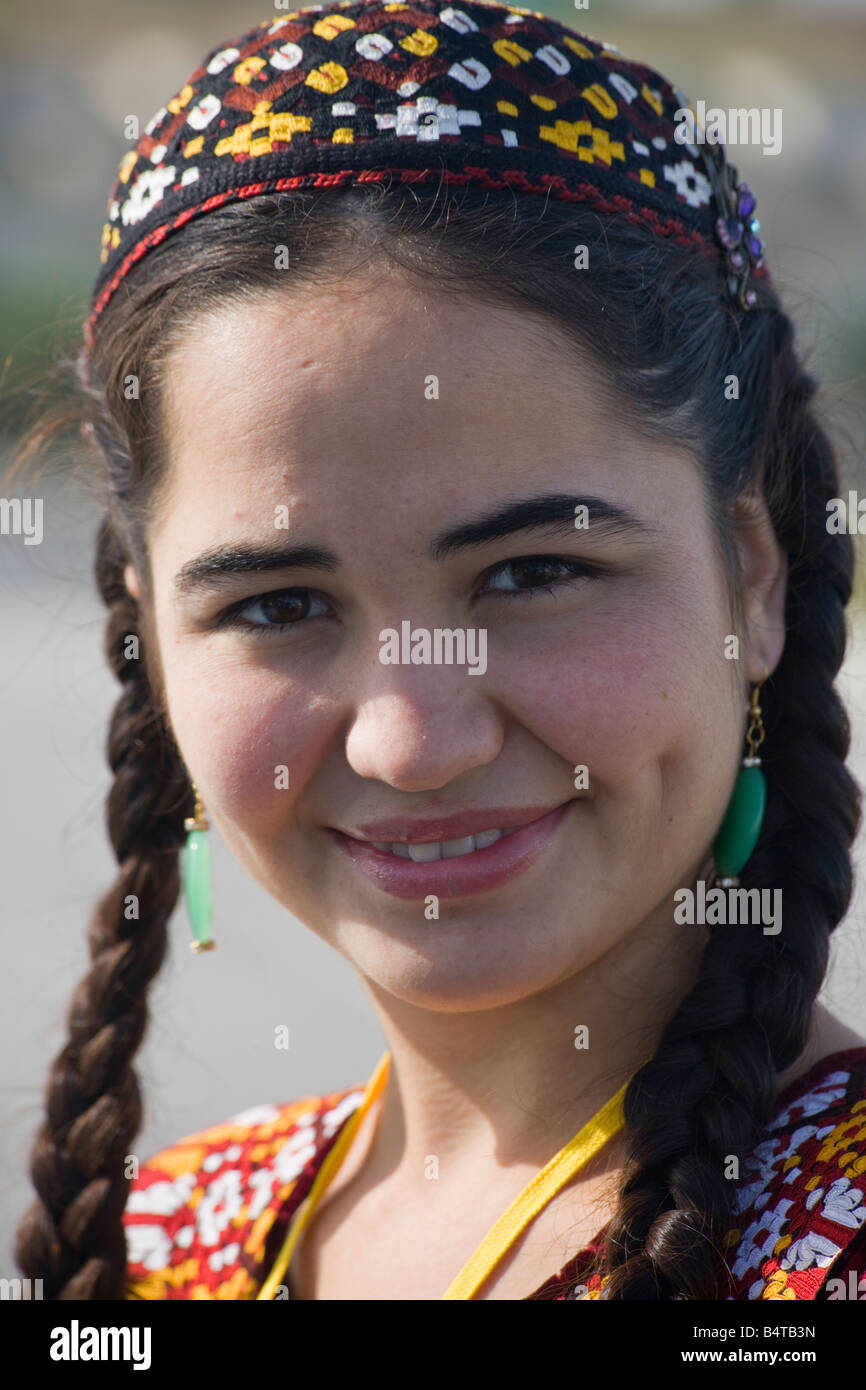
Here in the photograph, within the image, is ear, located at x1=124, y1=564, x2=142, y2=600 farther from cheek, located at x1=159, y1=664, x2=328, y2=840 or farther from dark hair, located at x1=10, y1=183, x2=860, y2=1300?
cheek, located at x1=159, y1=664, x2=328, y2=840

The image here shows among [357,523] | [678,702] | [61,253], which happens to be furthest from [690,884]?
[61,253]

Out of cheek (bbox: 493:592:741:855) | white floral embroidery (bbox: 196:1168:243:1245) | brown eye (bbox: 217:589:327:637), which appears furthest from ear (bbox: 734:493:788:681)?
white floral embroidery (bbox: 196:1168:243:1245)

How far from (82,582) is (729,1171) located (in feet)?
5.07

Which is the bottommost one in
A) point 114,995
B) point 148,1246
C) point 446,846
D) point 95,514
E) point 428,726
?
point 148,1246

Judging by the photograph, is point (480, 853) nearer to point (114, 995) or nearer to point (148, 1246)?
point (114, 995)

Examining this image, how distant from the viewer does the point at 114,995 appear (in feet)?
7.26

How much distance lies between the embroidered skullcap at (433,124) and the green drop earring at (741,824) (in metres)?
0.60

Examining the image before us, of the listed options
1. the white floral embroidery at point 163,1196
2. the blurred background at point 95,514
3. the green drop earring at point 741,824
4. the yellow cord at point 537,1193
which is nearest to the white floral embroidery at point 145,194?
the blurred background at point 95,514

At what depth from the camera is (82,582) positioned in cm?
251

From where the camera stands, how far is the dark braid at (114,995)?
2.09m

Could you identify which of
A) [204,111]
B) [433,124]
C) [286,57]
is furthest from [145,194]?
[433,124]

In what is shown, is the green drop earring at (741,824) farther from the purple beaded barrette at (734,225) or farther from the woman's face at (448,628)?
the purple beaded barrette at (734,225)

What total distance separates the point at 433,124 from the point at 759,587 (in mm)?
673

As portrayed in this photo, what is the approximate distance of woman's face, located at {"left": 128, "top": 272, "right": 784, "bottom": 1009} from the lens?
1489 millimetres
